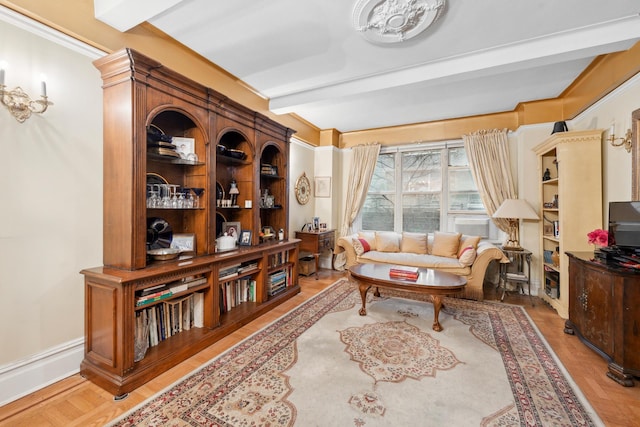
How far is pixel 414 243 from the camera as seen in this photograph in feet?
14.4

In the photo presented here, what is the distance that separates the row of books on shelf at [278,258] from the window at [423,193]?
7.41 ft

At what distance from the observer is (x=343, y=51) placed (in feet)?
8.45

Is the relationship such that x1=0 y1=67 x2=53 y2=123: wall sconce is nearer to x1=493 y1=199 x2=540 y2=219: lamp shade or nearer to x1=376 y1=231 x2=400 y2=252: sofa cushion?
x1=376 y1=231 x2=400 y2=252: sofa cushion

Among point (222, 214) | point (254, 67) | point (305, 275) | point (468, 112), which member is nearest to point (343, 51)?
point (254, 67)

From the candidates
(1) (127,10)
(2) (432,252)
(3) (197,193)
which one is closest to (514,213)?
(2) (432,252)

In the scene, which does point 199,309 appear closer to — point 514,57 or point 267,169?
point 267,169

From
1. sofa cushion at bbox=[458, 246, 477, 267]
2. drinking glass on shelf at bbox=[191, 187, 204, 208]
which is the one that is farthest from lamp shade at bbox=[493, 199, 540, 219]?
drinking glass on shelf at bbox=[191, 187, 204, 208]

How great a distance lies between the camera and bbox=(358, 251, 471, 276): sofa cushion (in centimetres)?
361

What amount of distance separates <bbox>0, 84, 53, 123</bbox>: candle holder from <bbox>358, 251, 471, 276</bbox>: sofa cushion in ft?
12.5

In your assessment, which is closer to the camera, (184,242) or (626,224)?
(626,224)

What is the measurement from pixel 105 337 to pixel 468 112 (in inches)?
206

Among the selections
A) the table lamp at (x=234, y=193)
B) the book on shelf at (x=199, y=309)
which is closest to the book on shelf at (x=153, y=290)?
the book on shelf at (x=199, y=309)

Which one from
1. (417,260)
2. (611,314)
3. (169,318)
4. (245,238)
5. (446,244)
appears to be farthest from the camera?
(446,244)

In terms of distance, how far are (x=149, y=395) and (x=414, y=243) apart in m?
3.88
